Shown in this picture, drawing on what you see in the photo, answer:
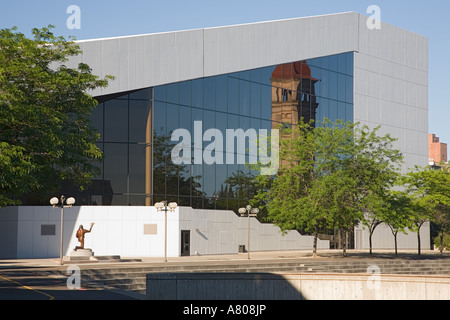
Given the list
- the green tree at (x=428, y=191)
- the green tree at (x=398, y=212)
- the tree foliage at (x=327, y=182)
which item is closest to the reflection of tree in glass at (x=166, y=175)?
the tree foliage at (x=327, y=182)

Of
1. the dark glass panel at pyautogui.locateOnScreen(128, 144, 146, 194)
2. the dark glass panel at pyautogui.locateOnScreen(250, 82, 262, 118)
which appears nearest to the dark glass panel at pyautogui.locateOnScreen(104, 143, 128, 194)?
the dark glass panel at pyautogui.locateOnScreen(128, 144, 146, 194)

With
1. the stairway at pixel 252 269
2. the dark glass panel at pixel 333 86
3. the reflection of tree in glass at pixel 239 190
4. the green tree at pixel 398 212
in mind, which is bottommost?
the stairway at pixel 252 269

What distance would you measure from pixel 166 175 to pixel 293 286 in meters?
29.0

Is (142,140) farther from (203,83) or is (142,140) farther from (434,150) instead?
(434,150)

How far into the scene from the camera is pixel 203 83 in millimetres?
56656

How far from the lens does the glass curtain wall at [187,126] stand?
5294 centimetres

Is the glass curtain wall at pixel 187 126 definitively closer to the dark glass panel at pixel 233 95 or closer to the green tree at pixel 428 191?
the dark glass panel at pixel 233 95

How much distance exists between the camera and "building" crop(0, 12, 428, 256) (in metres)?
52.8

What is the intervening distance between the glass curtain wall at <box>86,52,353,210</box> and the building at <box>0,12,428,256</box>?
0.08 metres

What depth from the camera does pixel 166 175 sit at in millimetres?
53750

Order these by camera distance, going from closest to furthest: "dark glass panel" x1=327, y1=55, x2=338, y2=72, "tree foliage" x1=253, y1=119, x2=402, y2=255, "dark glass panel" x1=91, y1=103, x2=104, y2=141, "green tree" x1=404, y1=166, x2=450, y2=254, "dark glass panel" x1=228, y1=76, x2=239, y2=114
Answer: "tree foliage" x1=253, y1=119, x2=402, y2=255, "dark glass panel" x1=91, y1=103, x2=104, y2=141, "dark glass panel" x1=228, y1=76, x2=239, y2=114, "green tree" x1=404, y1=166, x2=450, y2=254, "dark glass panel" x1=327, y1=55, x2=338, y2=72

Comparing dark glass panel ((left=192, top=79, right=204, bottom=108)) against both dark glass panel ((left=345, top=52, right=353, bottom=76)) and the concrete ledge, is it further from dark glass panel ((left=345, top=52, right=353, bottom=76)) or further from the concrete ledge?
the concrete ledge

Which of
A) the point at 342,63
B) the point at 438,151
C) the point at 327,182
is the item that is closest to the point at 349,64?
the point at 342,63

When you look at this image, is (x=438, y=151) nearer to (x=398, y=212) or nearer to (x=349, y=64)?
(x=349, y=64)
